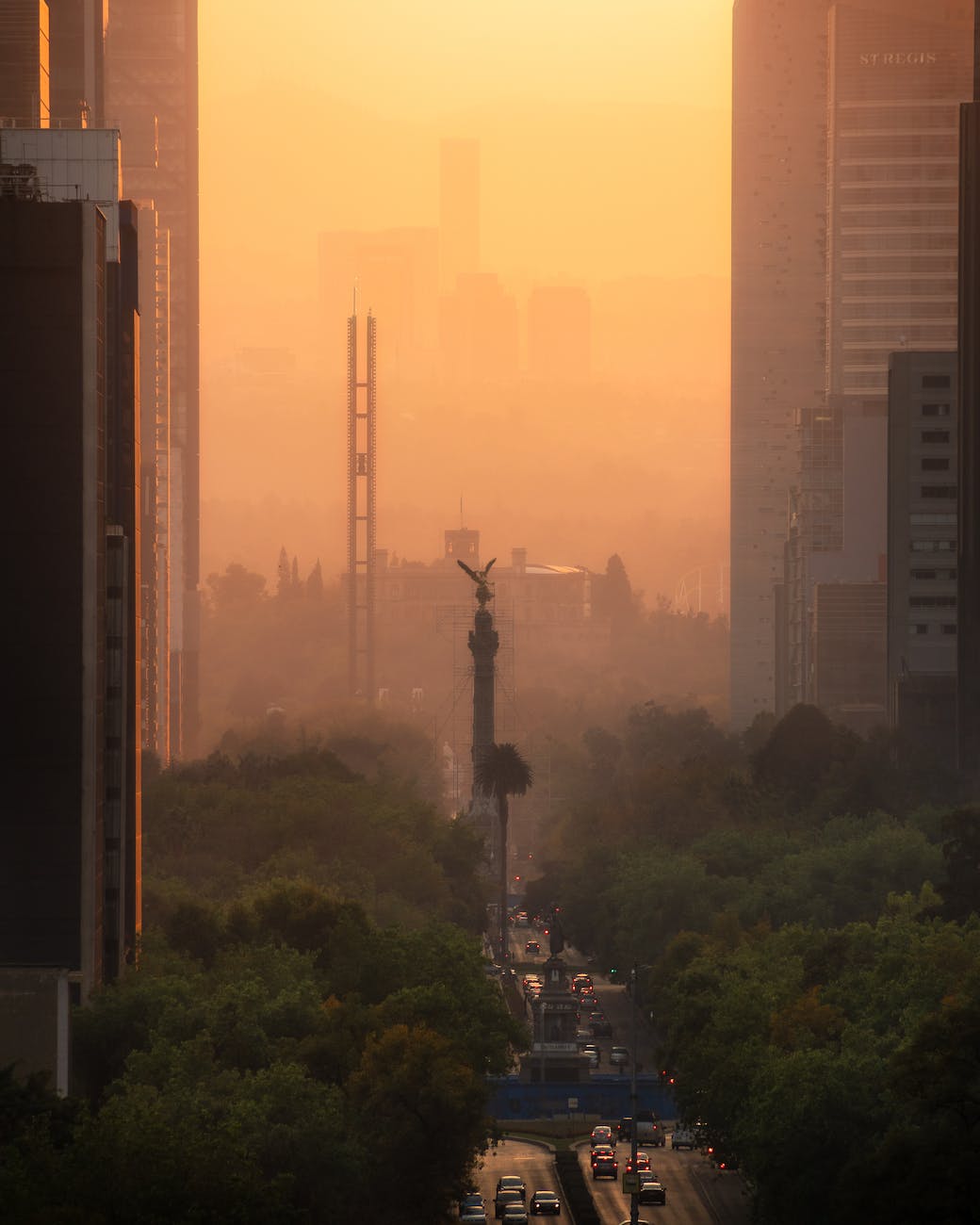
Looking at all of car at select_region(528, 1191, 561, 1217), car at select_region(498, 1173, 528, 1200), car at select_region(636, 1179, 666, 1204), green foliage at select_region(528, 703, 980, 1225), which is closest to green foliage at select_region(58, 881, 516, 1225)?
car at select_region(498, 1173, 528, 1200)

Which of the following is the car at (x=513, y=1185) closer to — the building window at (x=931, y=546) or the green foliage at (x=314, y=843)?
the green foliage at (x=314, y=843)

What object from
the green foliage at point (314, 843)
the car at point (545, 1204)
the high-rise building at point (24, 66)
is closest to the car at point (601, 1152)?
the car at point (545, 1204)

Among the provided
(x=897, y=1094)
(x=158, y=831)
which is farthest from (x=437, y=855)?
(x=897, y=1094)

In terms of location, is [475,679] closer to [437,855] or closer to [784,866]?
[437,855]

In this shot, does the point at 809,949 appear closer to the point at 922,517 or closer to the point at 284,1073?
the point at 284,1073

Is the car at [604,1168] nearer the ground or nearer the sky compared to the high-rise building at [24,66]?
nearer the ground

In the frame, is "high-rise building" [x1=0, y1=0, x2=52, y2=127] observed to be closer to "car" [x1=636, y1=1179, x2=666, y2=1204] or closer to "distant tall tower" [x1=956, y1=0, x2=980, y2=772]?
"car" [x1=636, y1=1179, x2=666, y2=1204]

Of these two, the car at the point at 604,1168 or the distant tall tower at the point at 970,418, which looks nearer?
the car at the point at 604,1168
